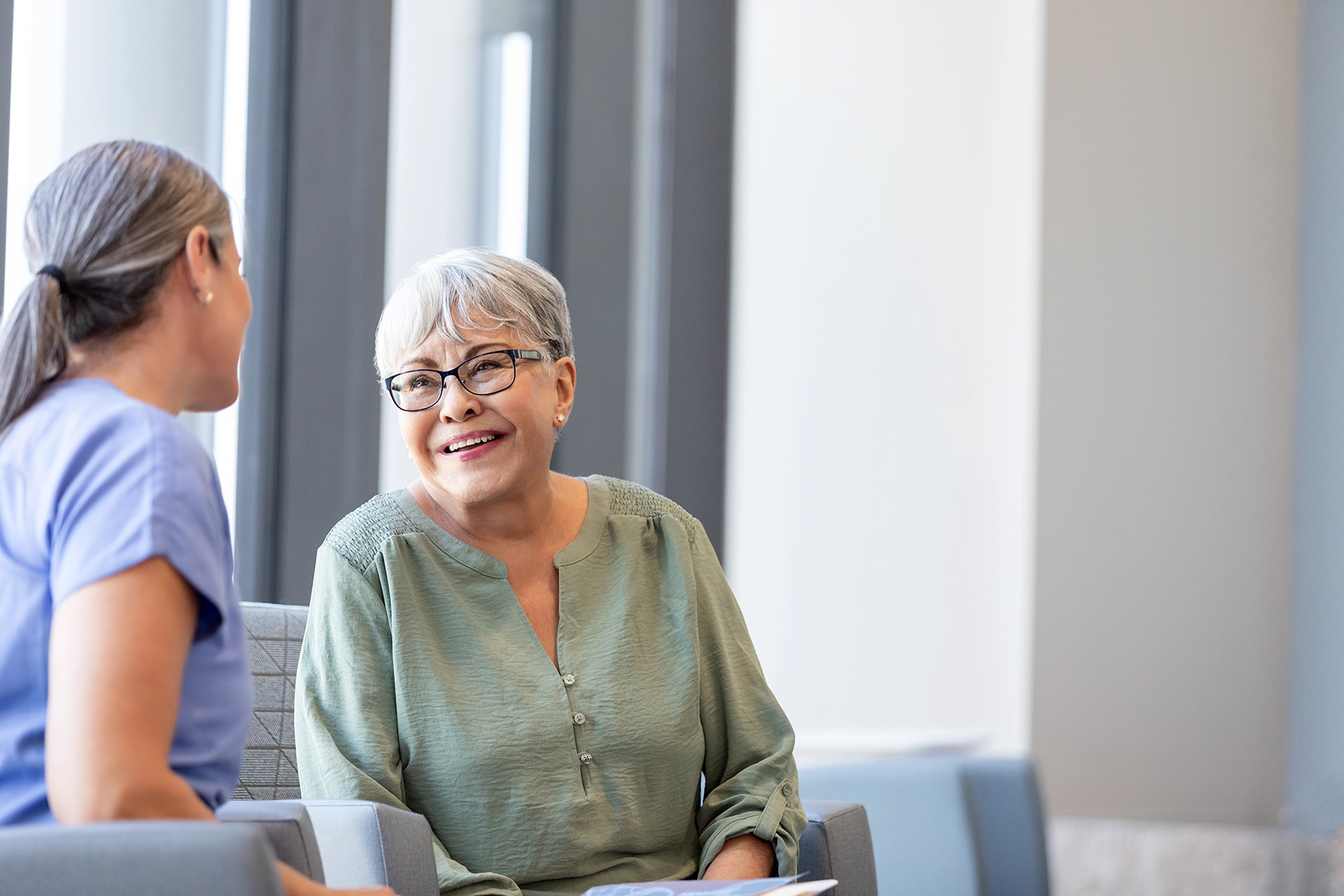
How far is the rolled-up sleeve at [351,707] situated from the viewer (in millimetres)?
1586

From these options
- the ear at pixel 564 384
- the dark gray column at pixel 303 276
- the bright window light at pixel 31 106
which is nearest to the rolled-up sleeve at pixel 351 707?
the ear at pixel 564 384

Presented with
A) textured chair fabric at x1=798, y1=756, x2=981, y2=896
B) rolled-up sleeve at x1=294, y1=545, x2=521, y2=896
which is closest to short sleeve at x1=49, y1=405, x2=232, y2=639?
rolled-up sleeve at x1=294, y1=545, x2=521, y2=896

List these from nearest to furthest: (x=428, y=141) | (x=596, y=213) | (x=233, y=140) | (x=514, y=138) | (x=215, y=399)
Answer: (x=215, y=399) < (x=233, y=140) < (x=428, y=141) < (x=514, y=138) < (x=596, y=213)

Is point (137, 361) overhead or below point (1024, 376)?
below

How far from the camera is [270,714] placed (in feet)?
6.29

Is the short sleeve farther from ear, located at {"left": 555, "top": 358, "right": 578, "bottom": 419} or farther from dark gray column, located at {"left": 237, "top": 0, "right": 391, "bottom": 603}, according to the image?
dark gray column, located at {"left": 237, "top": 0, "right": 391, "bottom": 603}

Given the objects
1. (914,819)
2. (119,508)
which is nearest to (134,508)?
(119,508)

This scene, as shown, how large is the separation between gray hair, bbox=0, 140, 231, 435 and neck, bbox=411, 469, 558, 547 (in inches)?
26.5

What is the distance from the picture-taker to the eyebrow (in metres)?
1.74

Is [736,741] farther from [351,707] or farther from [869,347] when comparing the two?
[869,347]

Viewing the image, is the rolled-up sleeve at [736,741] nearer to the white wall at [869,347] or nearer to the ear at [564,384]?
the ear at [564,384]

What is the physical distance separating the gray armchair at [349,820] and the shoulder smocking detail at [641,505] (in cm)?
42

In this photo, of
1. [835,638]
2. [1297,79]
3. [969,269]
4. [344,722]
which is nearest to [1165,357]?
[969,269]

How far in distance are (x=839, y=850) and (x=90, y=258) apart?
47.4 inches
